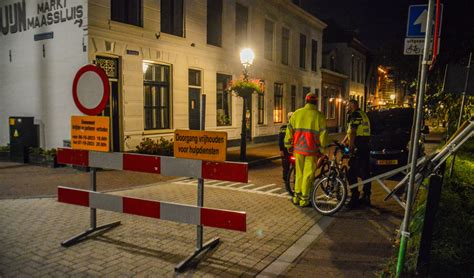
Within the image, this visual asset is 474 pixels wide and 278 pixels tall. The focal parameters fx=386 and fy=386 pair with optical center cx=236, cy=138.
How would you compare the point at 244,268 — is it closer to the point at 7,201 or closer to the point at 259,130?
the point at 7,201

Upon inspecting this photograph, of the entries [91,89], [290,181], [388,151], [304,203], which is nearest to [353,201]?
[304,203]

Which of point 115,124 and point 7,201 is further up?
point 115,124

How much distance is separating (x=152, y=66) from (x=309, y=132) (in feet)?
27.7

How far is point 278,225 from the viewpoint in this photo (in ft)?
19.6

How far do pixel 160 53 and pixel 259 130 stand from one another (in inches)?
326

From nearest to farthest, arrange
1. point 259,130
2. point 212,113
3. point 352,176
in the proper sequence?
1. point 352,176
2. point 212,113
3. point 259,130

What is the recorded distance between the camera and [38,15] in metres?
12.7

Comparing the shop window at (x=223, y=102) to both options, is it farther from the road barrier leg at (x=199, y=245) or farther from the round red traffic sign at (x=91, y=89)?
the road barrier leg at (x=199, y=245)

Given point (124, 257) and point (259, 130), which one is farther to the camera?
point (259, 130)

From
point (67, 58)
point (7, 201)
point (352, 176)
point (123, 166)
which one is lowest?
point (7, 201)

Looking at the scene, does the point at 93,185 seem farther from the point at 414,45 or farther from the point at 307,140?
the point at 414,45

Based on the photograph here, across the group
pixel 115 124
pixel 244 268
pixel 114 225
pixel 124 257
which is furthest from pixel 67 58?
pixel 244 268

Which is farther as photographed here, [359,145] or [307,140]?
[359,145]

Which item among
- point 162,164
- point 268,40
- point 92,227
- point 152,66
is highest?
point 268,40
